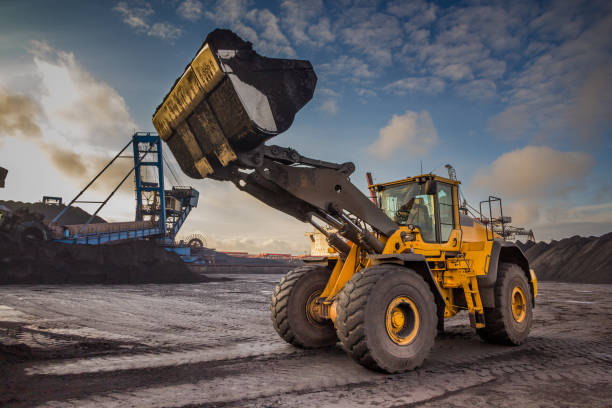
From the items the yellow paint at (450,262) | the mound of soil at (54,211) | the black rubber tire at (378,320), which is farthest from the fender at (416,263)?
the mound of soil at (54,211)

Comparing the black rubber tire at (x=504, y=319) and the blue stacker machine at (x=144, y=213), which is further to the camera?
the blue stacker machine at (x=144, y=213)

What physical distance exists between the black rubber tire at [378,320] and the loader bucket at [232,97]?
1.98 metres

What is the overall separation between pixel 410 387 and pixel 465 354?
1932 mm

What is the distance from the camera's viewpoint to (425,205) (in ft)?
19.2

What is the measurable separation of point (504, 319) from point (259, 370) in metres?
3.84

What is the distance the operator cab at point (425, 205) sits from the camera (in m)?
5.77

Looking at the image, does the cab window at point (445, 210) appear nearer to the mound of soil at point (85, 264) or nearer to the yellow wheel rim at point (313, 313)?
the yellow wheel rim at point (313, 313)

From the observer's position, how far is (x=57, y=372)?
429cm

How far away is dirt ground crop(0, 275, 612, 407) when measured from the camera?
349 cm

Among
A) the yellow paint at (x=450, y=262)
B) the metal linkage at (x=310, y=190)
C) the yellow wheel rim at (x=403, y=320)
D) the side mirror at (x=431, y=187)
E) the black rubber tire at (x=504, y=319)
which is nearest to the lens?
the yellow wheel rim at (x=403, y=320)

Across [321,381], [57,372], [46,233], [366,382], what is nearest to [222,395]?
[321,381]

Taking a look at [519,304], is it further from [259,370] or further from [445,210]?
[259,370]

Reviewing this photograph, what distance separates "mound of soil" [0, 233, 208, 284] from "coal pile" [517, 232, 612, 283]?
86.6ft

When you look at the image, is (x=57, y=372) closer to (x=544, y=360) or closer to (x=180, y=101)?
(x=180, y=101)
